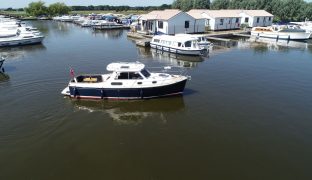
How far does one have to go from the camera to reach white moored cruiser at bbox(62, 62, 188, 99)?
21.4 m

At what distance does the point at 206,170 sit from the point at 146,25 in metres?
47.1

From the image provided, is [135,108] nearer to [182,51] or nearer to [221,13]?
[182,51]

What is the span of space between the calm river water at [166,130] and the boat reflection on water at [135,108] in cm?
8

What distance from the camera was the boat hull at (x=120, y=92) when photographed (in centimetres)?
2144

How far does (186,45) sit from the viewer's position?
38.7 metres

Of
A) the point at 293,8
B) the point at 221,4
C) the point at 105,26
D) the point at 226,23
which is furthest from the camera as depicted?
the point at 221,4

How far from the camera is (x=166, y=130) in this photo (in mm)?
17469

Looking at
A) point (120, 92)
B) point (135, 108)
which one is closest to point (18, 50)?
point (120, 92)

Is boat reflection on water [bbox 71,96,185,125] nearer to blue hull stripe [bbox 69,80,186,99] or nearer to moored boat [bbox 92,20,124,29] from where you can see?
blue hull stripe [bbox 69,80,186,99]

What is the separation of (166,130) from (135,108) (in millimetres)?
4338

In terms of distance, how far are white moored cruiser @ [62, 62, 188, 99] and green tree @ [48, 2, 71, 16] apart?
108 meters

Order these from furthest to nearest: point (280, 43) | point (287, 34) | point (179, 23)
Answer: point (287, 34)
point (179, 23)
point (280, 43)

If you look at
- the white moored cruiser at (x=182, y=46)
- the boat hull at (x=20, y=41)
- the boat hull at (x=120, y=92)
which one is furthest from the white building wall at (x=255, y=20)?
the boat hull at (x=120, y=92)

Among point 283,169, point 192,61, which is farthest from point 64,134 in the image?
point 192,61
